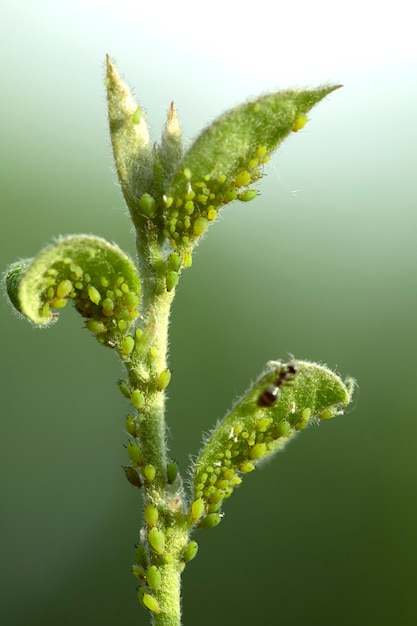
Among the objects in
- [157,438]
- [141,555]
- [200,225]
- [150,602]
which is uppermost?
[200,225]

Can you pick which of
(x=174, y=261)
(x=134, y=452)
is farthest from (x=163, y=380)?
(x=174, y=261)

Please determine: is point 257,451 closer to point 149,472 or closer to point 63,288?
point 149,472

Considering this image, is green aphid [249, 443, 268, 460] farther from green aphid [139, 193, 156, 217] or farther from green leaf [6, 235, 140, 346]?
green aphid [139, 193, 156, 217]

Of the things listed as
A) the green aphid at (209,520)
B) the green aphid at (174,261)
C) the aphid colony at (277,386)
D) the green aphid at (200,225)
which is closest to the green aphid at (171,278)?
the green aphid at (174,261)

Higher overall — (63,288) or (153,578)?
(63,288)

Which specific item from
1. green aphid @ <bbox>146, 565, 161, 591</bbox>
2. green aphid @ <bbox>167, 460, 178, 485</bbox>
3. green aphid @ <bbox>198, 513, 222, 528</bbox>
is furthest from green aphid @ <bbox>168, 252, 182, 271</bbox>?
green aphid @ <bbox>146, 565, 161, 591</bbox>

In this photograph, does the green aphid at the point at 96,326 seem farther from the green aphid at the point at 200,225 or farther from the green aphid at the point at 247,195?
the green aphid at the point at 247,195
